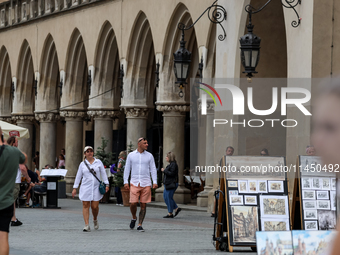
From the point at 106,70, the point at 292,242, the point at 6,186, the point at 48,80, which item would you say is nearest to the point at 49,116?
the point at 48,80

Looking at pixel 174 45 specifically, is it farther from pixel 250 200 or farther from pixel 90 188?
pixel 250 200

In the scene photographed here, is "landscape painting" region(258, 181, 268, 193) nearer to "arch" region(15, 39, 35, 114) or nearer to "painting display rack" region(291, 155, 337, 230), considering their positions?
"painting display rack" region(291, 155, 337, 230)

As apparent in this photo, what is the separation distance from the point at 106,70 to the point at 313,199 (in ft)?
65.0

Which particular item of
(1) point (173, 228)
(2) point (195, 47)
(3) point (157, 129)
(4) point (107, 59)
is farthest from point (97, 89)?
(1) point (173, 228)

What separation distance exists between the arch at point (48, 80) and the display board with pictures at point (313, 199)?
24371 millimetres

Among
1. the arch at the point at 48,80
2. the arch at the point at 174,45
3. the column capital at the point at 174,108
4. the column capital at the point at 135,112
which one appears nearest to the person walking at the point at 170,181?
the column capital at the point at 174,108

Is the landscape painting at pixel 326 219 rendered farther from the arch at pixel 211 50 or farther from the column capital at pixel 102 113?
the column capital at pixel 102 113

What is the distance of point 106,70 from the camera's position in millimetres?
29469

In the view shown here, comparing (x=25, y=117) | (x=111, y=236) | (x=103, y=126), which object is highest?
(x=25, y=117)

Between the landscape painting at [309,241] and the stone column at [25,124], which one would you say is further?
the stone column at [25,124]

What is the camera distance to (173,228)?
15188 mm

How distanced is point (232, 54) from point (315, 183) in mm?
7902

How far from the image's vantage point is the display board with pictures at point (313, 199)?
1042 cm

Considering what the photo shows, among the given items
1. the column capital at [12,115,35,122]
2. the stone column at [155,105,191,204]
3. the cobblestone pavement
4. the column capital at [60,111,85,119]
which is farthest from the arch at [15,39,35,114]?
the cobblestone pavement
